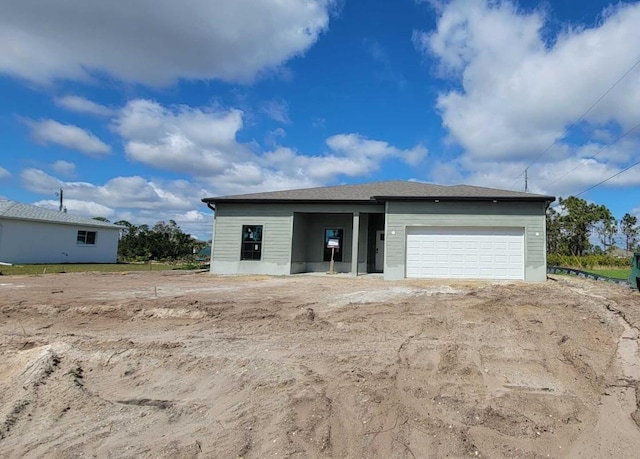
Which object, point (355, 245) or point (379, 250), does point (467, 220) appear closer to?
point (355, 245)

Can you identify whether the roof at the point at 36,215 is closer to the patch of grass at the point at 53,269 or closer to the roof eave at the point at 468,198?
the patch of grass at the point at 53,269

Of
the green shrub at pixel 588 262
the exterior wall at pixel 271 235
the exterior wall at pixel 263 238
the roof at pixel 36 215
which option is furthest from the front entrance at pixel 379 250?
the roof at pixel 36 215

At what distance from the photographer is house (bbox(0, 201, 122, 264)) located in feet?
71.3

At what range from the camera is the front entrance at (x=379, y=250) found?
19.3 meters

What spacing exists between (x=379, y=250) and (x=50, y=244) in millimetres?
19431

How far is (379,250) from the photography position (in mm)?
19406

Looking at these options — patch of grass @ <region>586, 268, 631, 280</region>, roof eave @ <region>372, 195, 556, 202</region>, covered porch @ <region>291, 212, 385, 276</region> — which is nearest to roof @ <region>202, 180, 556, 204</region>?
roof eave @ <region>372, 195, 556, 202</region>

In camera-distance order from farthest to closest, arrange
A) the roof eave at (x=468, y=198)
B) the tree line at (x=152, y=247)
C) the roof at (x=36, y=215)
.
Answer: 1. the tree line at (x=152, y=247)
2. the roof at (x=36, y=215)
3. the roof eave at (x=468, y=198)

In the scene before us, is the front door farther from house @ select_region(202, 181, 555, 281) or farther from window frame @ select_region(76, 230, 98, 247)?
window frame @ select_region(76, 230, 98, 247)

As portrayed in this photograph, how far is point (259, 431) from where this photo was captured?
10.9 feet

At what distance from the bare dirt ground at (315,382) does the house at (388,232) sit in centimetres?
736

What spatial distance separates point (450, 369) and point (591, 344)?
269cm

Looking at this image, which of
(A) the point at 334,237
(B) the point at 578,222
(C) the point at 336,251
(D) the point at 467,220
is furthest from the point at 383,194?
(B) the point at 578,222

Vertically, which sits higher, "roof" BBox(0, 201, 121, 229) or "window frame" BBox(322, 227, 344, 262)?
"roof" BBox(0, 201, 121, 229)
